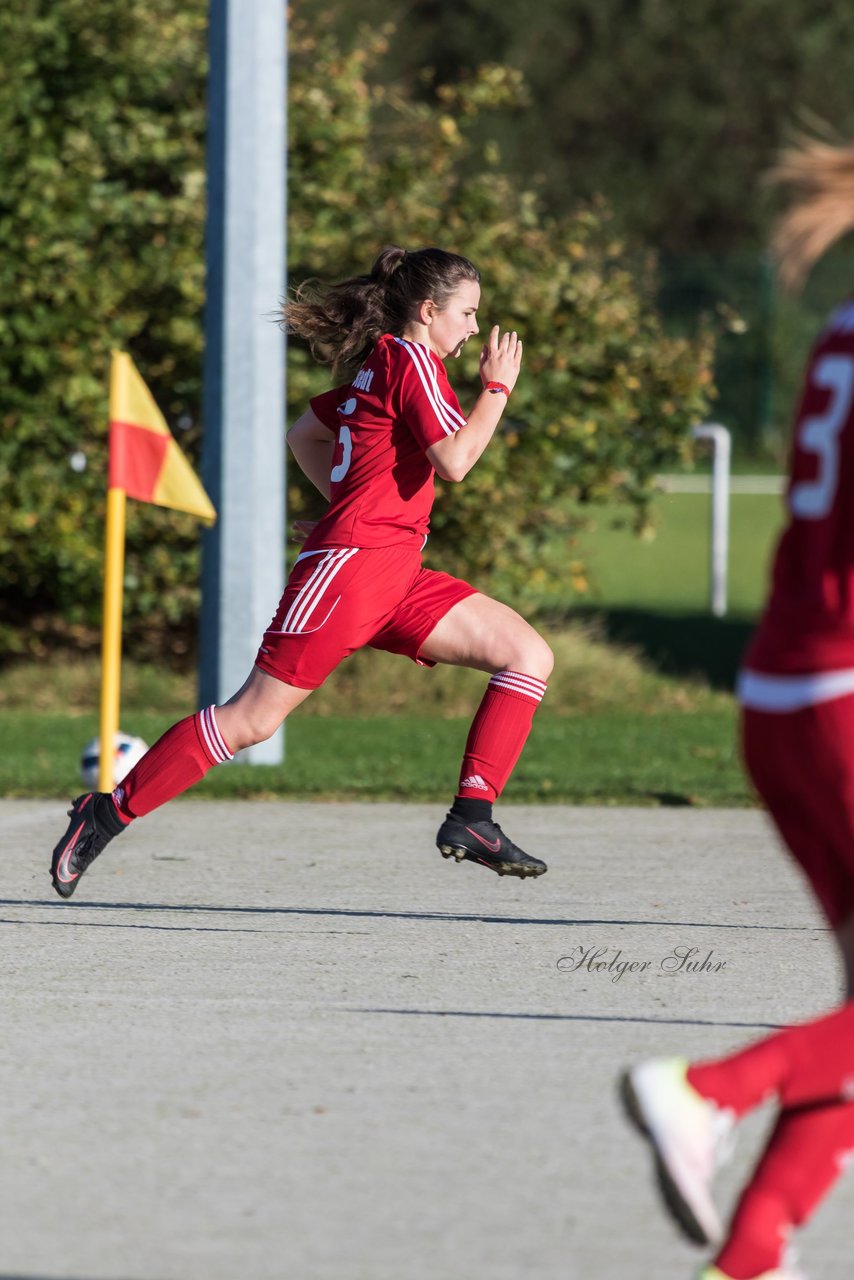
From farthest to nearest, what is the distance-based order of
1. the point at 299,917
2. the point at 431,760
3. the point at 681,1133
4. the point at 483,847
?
1. the point at 431,760
2. the point at 299,917
3. the point at 483,847
4. the point at 681,1133

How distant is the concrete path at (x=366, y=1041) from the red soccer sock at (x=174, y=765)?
16.2 inches

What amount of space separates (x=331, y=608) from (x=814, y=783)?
2.98 metres

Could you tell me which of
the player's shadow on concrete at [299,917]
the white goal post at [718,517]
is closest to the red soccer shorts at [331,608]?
the player's shadow on concrete at [299,917]

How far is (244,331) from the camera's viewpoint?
10.5 meters

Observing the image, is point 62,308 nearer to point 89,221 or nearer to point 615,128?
point 89,221

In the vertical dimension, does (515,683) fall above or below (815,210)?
below

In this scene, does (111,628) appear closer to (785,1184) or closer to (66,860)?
(66,860)

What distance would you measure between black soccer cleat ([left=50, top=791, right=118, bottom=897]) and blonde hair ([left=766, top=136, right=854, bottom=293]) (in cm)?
338

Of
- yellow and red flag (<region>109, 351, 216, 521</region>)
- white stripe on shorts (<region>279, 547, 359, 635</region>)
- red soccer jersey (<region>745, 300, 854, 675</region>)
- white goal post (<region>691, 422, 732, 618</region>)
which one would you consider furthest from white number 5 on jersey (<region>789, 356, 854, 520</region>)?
white goal post (<region>691, 422, 732, 618</region>)

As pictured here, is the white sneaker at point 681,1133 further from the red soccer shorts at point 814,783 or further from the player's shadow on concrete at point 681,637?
the player's shadow on concrete at point 681,637

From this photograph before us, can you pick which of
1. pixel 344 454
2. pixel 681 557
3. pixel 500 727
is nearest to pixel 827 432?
pixel 344 454

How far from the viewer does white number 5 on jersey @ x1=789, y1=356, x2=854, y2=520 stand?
10.1 ft

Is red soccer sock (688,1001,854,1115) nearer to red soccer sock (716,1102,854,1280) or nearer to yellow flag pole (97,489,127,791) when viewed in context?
red soccer sock (716,1102,854,1280)

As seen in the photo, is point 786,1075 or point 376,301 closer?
point 786,1075
